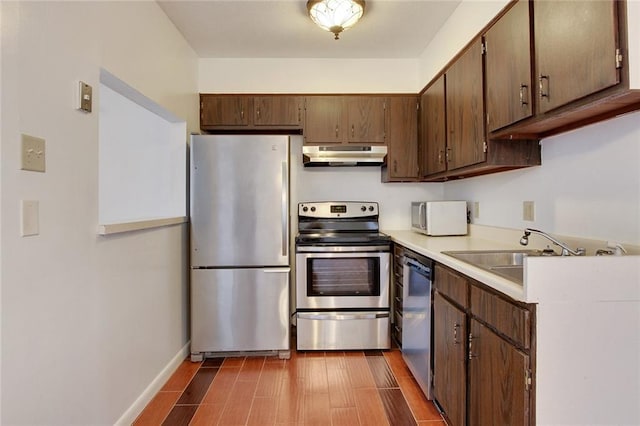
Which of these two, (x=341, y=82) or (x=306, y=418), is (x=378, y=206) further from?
→ (x=306, y=418)

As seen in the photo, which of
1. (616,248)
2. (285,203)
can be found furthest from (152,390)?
(616,248)

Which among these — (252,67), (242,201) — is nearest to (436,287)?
(242,201)

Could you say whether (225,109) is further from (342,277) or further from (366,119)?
(342,277)

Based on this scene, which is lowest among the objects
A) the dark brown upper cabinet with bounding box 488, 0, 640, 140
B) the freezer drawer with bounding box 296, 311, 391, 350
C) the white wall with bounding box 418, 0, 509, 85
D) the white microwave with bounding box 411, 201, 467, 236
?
the freezer drawer with bounding box 296, 311, 391, 350

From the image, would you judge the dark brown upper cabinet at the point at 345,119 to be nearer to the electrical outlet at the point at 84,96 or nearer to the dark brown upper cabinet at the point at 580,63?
the dark brown upper cabinet at the point at 580,63

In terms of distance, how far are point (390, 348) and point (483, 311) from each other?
1.60 meters

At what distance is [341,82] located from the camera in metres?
3.27

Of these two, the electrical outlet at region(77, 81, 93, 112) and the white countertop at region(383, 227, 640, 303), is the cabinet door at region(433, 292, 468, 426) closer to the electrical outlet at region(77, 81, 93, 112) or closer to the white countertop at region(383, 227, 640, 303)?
the white countertop at region(383, 227, 640, 303)

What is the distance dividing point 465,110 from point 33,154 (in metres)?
2.21

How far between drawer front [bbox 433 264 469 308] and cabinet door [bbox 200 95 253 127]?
7.12 feet

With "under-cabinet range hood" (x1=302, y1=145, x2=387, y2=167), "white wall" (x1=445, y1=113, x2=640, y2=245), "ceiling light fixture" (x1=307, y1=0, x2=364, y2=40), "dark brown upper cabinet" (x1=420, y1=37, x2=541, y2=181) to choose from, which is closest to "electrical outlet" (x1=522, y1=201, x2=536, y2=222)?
"white wall" (x1=445, y1=113, x2=640, y2=245)

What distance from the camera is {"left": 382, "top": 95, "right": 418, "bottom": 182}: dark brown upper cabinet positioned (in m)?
3.18

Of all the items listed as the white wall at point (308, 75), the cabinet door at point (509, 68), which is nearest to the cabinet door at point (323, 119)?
the white wall at point (308, 75)

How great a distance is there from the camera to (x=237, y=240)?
2.71m
